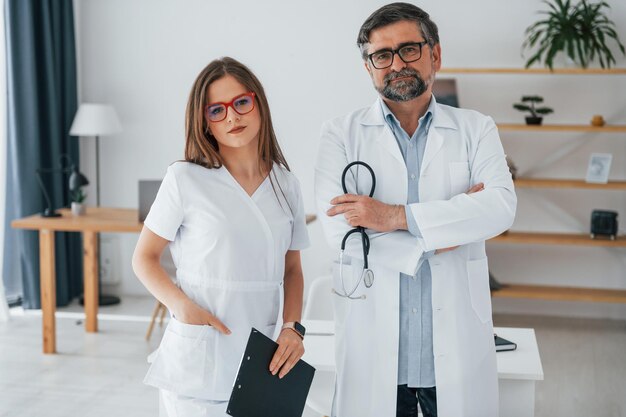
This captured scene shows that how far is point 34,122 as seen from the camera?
548cm

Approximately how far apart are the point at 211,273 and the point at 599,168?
411 centimetres

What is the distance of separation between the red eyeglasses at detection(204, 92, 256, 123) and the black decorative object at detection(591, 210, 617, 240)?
13.0 feet

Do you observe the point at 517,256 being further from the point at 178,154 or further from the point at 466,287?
the point at 466,287

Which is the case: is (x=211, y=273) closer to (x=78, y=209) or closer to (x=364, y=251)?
(x=364, y=251)

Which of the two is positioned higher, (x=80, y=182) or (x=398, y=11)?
(x=398, y=11)

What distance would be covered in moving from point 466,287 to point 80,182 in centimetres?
348

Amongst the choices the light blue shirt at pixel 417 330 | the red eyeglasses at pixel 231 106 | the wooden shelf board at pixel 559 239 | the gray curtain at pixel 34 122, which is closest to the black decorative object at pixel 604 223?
the wooden shelf board at pixel 559 239

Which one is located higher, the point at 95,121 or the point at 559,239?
the point at 95,121

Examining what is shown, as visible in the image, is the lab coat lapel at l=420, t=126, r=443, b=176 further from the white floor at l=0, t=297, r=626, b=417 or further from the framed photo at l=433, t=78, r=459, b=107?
the framed photo at l=433, t=78, r=459, b=107

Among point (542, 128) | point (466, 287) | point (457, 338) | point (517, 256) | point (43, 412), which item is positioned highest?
point (542, 128)

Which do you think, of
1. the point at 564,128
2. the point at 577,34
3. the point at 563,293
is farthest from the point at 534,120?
the point at 563,293

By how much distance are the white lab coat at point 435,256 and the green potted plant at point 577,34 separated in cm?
323

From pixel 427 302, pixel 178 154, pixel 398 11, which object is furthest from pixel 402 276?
pixel 178 154

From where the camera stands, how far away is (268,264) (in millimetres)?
1870
